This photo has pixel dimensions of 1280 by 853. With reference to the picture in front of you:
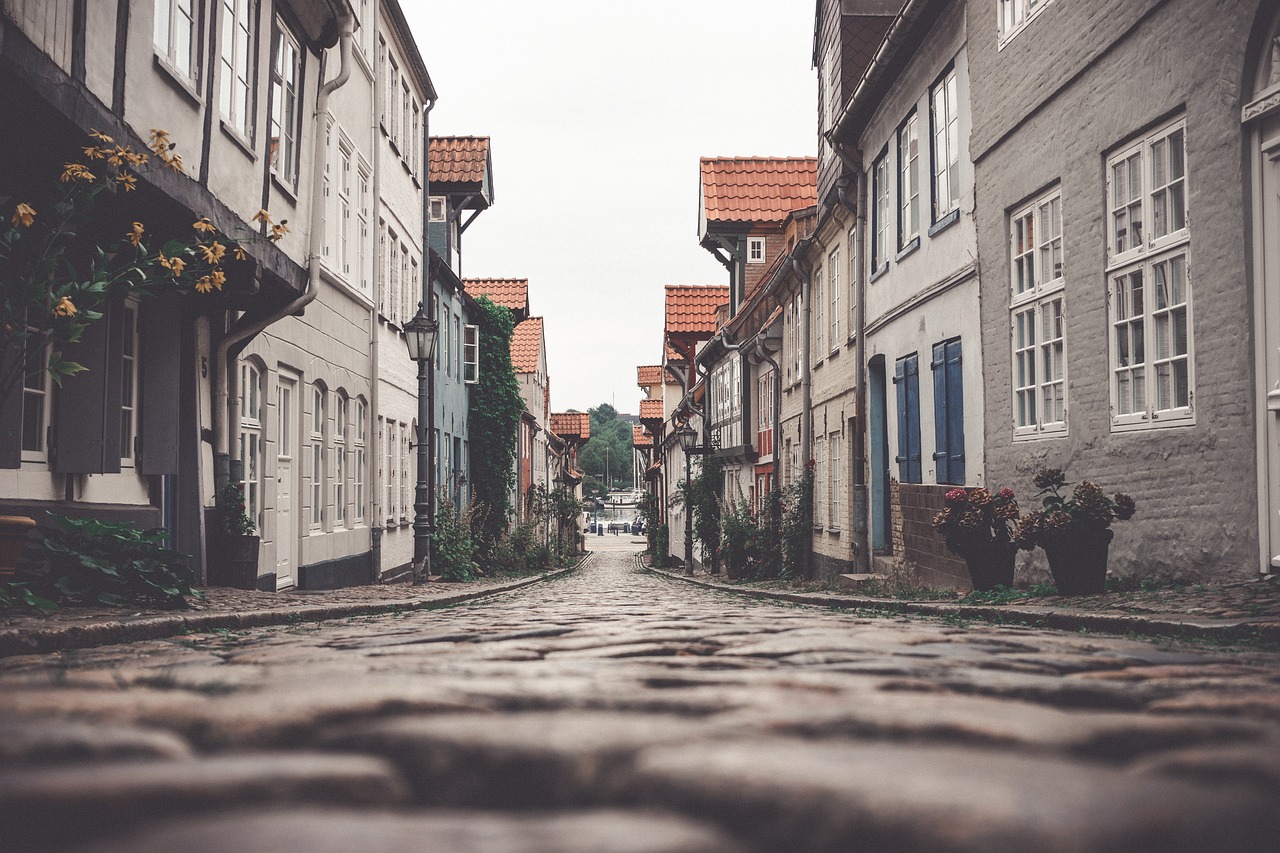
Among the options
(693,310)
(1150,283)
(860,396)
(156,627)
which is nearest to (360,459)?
(860,396)

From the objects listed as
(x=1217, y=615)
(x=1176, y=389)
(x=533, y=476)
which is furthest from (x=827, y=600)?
(x=533, y=476)

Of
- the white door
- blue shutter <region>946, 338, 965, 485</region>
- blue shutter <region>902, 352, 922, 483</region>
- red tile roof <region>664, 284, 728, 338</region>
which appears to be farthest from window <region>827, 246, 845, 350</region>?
red tile roof <region>664, 284, 728, 338</region>

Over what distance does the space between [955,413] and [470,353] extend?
55.6 ft

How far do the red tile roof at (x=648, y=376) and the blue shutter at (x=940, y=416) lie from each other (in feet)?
155

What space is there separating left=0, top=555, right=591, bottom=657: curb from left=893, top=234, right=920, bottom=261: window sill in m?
7.82

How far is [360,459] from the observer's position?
17984mm

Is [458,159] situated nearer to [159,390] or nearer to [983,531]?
[159,390]

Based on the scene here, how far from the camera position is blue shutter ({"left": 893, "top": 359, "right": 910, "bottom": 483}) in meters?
15.4

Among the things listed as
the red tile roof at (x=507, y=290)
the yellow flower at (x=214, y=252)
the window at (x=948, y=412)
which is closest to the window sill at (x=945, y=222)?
the window at (x=948, y=412)

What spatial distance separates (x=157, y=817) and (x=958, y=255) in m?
12.5

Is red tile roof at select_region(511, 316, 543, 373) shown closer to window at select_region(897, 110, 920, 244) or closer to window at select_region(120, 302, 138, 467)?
window at select_region(897, 110, 920, 244)

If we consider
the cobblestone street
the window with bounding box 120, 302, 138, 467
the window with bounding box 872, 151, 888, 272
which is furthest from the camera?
the window with bounding box 872, 151, 888, 272

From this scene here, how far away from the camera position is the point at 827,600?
11617 mm

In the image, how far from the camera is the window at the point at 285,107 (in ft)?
40.5
